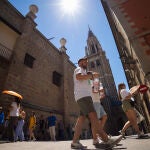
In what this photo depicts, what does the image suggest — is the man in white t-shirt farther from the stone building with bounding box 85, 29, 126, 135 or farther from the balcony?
the stone building with bounding box 85, 29, 126, 135

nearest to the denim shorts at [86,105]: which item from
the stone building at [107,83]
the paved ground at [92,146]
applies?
the paved ground at [92,146]

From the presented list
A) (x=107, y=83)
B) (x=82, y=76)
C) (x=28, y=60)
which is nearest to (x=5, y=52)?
(x=28, y=60)

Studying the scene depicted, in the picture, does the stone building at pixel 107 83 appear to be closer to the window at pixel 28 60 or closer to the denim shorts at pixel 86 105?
the window at pixel 28 60

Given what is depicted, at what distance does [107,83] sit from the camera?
126ft

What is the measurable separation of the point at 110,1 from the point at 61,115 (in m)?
10.4

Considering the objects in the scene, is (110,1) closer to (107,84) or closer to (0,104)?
(0,104)

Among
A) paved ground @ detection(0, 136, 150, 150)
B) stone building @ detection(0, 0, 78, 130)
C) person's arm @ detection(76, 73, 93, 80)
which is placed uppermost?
stone building @ detection(0, 0, 78, 130)

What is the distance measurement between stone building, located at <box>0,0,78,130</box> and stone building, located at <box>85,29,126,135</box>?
20819mm

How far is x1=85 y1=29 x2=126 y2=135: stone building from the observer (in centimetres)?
3400

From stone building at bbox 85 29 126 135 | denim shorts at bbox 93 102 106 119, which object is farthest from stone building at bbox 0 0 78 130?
stone building at bbox 85 29 126 135

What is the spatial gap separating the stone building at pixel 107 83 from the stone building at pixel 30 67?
20.8 m

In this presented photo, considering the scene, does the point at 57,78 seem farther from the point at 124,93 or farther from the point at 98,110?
the point at 98,110

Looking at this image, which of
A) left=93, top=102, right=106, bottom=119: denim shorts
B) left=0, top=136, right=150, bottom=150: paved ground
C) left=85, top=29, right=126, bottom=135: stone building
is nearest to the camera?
left=0, top=136, right=150, bottom=150: paved ground

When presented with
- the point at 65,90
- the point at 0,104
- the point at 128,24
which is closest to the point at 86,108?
the point at 128,24
